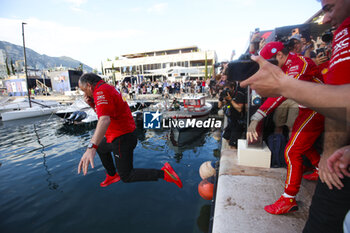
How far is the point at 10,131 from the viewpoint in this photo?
44.8 feet

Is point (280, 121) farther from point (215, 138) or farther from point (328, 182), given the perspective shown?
point (215, 138)

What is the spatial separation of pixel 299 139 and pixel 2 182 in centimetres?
870

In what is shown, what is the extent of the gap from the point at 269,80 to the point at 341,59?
0.41 metres

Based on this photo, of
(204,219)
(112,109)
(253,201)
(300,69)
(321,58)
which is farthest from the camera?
(204,219)

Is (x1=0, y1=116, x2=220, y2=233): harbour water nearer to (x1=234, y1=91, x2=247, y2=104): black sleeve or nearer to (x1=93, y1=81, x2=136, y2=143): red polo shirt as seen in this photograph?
(x1=93, y1=81, x2=136, y2=143): red polo shirt

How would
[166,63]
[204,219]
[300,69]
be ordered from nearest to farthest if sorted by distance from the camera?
1. [300,69]
2. [204,219]
3. [166,63]

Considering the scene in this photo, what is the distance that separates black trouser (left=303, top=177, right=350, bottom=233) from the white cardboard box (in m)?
2.40

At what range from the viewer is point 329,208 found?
37.9 inches

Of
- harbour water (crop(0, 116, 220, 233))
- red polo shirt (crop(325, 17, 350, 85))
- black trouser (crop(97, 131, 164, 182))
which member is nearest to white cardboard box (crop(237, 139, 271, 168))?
harbour water (crop(0, 116, 220, 233))

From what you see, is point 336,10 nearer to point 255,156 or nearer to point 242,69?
point 242,69

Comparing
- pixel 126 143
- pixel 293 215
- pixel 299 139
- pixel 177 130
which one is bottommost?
pixel 177 130

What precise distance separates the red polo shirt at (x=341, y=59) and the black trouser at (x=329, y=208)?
0.55 metres

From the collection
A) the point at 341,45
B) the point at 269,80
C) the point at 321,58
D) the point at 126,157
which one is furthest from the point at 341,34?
the point at 321,58

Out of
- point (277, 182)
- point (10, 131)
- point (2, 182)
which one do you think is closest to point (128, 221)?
point (277, 182)
